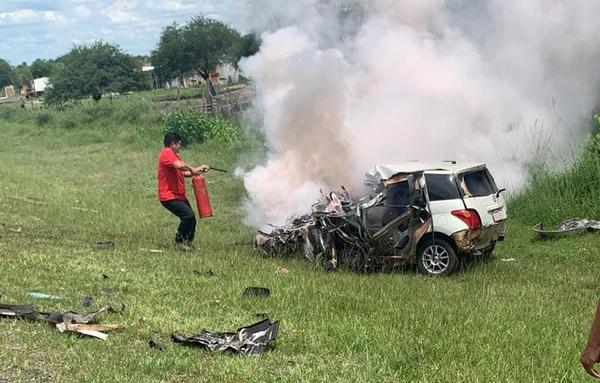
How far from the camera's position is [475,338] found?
234 inches

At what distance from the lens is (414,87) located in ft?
51.5

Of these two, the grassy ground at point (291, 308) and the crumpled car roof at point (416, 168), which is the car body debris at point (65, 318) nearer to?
the grassy ground at point (291, 308)

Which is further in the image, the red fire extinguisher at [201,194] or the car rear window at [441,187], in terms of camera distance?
the red fire extinguisher at [201,194]

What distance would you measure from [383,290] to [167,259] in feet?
10.8

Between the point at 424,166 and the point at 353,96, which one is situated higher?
the point at 353,96

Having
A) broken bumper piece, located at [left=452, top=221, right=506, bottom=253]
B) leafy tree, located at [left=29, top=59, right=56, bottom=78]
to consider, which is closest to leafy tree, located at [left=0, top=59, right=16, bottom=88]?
leafy tree, located at [left=29, top=59, right=56, bottom=78]

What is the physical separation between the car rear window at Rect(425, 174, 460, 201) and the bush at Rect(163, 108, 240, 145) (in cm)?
1987

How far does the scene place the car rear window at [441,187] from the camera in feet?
31.9

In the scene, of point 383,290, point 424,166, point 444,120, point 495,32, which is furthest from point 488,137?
point 383,290

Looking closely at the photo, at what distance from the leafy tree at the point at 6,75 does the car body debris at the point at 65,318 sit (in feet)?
416

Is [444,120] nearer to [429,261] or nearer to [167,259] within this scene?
[429,261]

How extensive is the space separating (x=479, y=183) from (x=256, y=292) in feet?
13.5

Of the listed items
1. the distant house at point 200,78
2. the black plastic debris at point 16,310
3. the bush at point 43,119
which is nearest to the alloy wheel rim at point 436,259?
the black plastic debris at point 16,310

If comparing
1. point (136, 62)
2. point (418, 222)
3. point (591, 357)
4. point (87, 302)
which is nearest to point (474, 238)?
point (418, 222)
